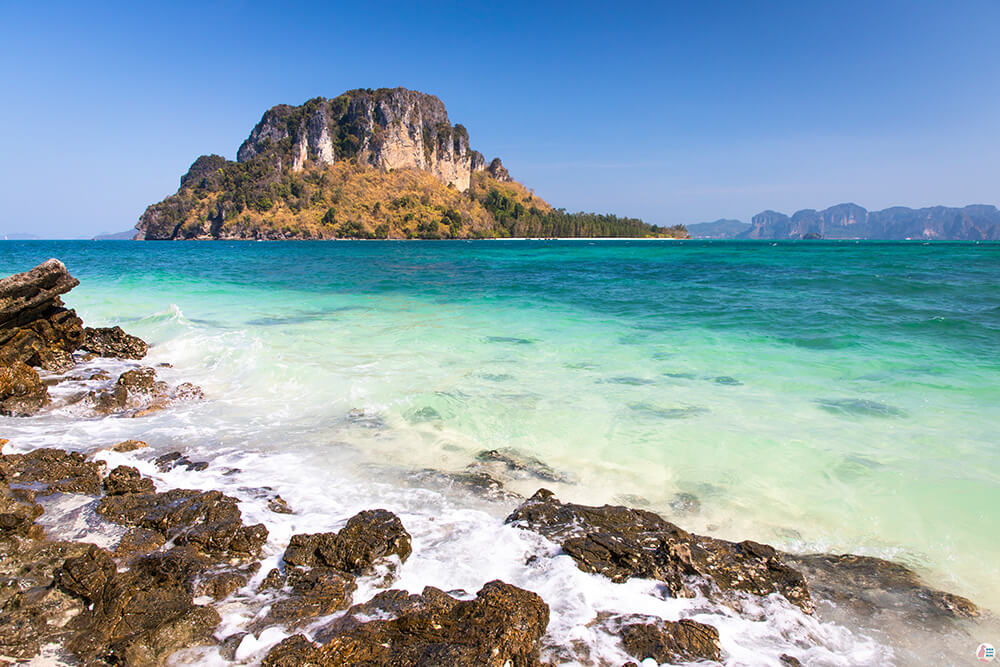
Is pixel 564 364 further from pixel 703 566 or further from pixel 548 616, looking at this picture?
pixel 548 616

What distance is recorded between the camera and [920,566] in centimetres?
423

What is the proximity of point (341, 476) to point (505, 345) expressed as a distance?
7597 millimetres

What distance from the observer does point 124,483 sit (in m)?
4.72

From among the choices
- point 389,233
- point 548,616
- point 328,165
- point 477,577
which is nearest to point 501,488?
point 477,577

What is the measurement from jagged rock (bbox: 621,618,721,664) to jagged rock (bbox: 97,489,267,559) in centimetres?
292

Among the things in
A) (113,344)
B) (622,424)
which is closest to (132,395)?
(113,344)

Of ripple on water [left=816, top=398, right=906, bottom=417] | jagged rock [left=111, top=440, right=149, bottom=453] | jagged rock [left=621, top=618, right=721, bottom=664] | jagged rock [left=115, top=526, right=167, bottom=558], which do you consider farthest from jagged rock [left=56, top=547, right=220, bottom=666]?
ripple on water [left=816, top=398, right=906, bottom=417]

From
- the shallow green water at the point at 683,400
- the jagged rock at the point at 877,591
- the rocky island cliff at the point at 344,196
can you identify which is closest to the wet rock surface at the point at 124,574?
the shallow green water at the point at 683,400

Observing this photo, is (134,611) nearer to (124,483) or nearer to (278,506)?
(278,506)

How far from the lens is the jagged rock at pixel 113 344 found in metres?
10.6

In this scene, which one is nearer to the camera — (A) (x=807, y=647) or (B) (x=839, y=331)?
(A) (x=807, y=647)

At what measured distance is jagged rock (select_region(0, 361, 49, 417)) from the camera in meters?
7.17

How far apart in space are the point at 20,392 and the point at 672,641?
9.68 m

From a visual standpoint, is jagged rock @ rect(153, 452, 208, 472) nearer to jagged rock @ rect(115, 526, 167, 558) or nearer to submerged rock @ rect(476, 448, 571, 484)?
jagged rock @ rect(115, 526, 167, 558)
